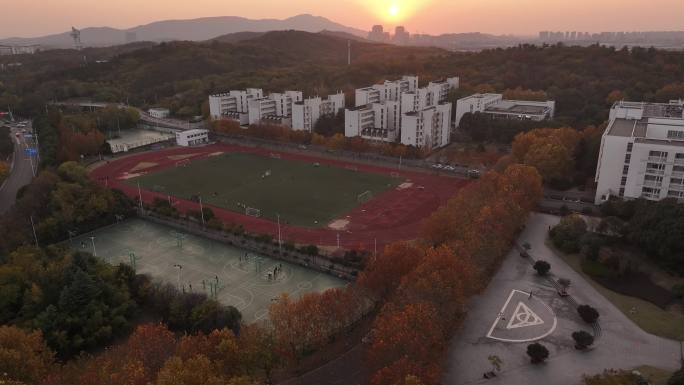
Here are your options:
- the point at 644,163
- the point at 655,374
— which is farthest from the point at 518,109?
the point at 655,374

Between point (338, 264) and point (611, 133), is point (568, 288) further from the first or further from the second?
point (611, 133)

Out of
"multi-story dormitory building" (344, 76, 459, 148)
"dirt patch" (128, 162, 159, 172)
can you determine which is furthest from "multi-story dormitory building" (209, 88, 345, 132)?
"dirt patch" (128, 162, 159, 172)

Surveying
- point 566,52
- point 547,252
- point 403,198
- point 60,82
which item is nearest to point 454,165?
point 403,198

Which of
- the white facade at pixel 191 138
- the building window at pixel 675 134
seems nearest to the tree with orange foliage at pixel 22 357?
the building window at pixel 675 134

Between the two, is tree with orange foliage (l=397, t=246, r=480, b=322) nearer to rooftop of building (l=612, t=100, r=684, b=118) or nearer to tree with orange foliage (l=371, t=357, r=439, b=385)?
tree with orange foliage (l=371, t=357, r=439, b=385)

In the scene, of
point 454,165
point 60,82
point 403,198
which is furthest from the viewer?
point 60,82

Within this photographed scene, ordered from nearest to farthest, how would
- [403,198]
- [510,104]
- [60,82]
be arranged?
[403,198] < [510,104] < [60,82]

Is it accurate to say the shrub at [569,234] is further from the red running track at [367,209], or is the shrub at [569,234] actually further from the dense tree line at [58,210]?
the dense tree line at [58,210]
